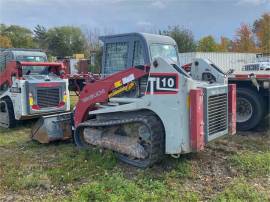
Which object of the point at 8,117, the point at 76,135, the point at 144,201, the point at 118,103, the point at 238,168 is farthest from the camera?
the point at 8,117

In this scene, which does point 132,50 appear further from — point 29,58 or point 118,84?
point 29,58

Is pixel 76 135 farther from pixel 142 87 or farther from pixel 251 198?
pixel 251 198

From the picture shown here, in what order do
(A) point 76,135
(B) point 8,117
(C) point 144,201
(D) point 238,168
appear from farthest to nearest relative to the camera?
(B) point 8,117 → (A) point 76,135 → (D) point 238,168 → (C) point 144,201

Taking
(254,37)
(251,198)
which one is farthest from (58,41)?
(251,198)

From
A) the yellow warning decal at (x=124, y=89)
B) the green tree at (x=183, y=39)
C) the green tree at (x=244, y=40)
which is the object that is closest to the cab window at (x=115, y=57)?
the yellow warning decal at (x=124, y=89)

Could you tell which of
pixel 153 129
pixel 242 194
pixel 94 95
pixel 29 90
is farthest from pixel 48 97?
pixel 242 194

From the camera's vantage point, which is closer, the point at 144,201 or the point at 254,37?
the point at 144,201

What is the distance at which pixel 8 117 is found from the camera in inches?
377

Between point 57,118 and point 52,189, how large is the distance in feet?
8.87

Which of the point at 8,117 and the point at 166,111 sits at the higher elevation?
the point at 166,111

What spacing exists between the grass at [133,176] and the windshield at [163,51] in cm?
185

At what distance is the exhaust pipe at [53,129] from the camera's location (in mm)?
7237

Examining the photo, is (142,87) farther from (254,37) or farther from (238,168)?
(254,37)

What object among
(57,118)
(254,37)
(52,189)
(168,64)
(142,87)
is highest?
(254,37)
